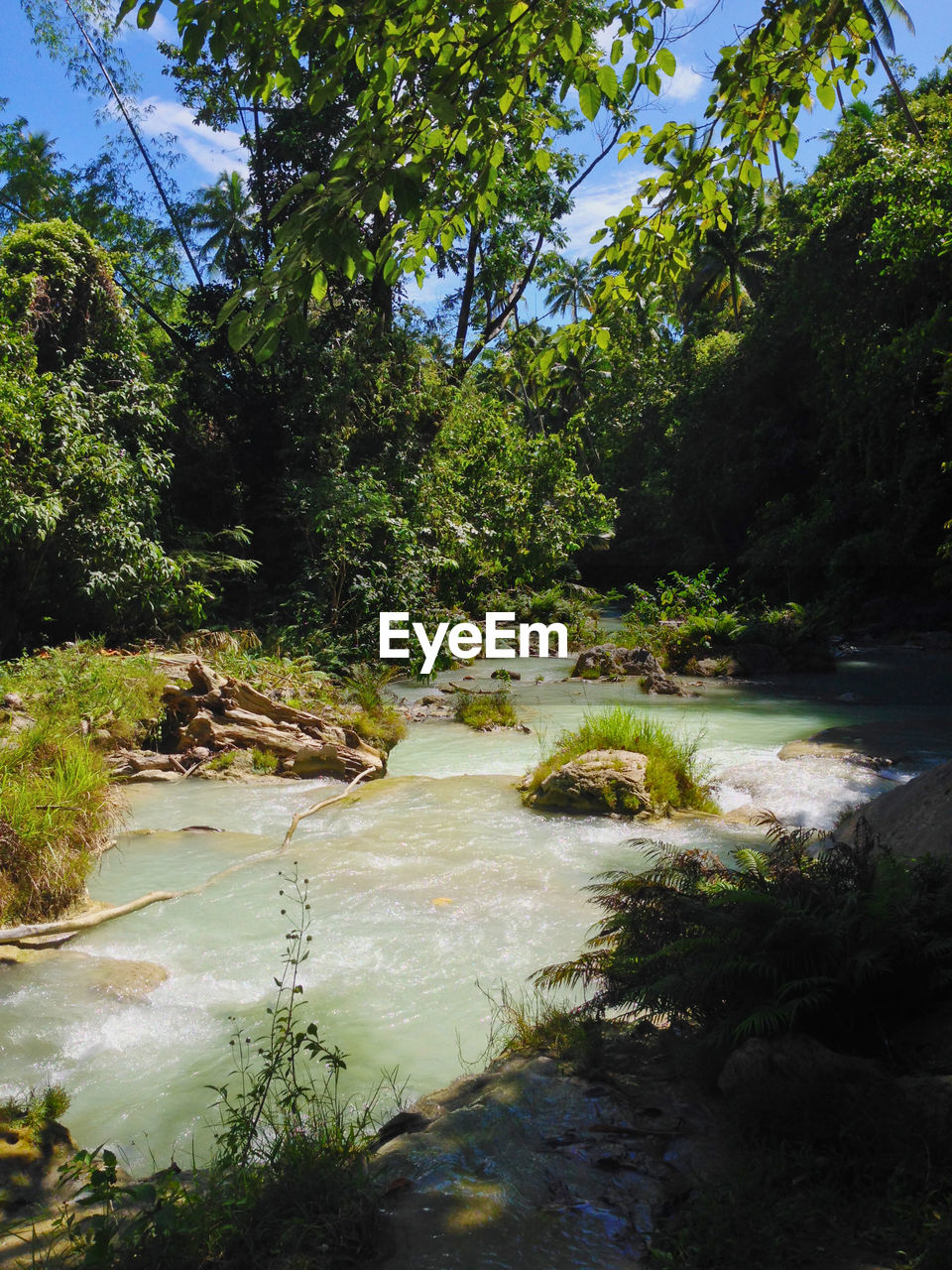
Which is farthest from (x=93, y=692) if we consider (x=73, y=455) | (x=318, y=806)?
(x=73, y=455)

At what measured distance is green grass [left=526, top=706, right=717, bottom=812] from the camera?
8.09 meters

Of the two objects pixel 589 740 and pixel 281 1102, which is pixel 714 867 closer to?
pixel 281 1102

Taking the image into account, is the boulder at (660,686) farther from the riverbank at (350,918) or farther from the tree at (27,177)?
the tree at (27,177)

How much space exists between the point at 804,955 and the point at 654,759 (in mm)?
5352

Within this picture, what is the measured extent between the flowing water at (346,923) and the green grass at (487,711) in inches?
63.1

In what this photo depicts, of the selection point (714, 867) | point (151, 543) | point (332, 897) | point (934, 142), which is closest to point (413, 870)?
point (332, 897)

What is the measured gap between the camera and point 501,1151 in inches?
109

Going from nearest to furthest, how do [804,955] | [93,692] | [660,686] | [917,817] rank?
[804,955]
[917,817]
[93,692]
[660,686]

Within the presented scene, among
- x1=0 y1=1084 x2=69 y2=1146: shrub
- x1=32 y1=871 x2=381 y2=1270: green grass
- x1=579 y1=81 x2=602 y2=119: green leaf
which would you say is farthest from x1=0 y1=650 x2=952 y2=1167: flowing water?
x1=579 y1=81 x2=602 y2=119: green leaf

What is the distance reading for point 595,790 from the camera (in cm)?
787

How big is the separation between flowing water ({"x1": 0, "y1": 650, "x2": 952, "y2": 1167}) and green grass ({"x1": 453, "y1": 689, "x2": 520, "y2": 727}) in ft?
5.25

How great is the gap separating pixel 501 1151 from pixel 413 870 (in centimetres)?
365

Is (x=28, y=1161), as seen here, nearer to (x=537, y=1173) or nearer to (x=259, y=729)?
(x=537, y=1173)

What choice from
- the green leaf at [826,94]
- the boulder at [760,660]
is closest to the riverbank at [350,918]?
the green leaf at [826,94]
